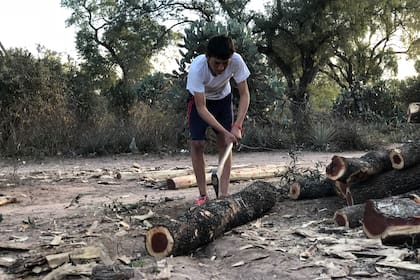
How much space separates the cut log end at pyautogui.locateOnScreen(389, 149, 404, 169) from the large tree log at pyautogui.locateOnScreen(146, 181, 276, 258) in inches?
Answer: 42.0

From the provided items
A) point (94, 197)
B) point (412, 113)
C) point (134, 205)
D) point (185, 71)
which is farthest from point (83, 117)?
point (412, 113)

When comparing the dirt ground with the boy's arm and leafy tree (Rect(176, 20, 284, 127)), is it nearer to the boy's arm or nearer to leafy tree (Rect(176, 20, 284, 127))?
the boy's arm

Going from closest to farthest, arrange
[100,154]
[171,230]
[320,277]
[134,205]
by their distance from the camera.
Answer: [320,277] < [171,230] < [134,205] < [100,154]

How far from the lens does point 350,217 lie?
3805 mm

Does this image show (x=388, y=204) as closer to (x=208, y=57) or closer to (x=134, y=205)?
(x=208, y=57)

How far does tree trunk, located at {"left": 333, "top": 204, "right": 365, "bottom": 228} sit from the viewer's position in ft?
12.5

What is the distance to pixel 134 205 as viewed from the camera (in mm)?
4961

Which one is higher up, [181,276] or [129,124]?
[129,124]

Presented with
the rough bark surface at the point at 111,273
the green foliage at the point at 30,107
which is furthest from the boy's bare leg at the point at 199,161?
the green foliage at the point at 30,107

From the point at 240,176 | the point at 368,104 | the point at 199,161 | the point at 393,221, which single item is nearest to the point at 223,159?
the point at 199,161

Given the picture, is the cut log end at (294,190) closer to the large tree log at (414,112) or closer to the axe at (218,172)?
the axe at (218,172)

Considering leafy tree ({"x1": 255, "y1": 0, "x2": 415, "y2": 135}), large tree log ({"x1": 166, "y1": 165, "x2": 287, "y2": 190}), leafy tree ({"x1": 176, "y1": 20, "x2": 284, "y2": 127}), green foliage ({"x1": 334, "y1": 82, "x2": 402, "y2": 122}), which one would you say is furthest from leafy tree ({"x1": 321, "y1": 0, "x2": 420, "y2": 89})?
large tree log ({"x1": 166, "y1": 165, "x2": 287, "y2": 190})

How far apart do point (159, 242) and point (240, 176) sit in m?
3.67

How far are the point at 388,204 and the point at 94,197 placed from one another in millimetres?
3561
